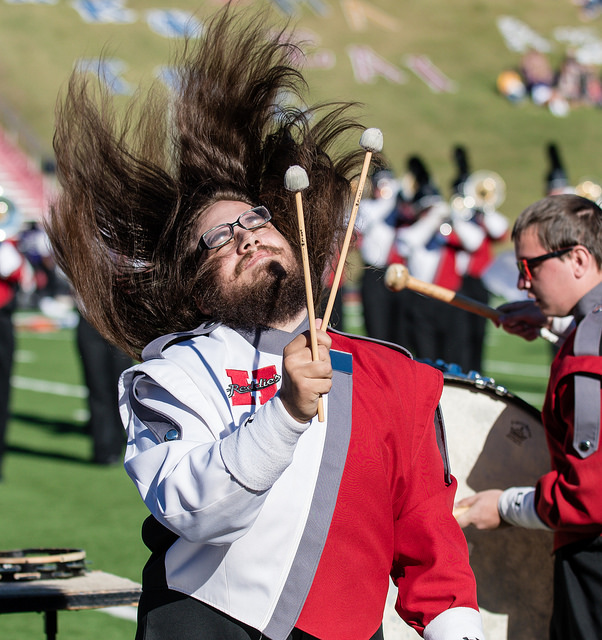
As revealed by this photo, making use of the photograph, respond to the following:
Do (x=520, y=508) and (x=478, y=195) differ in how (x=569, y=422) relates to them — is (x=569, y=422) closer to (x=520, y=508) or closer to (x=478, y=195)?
(x=520, y=508)

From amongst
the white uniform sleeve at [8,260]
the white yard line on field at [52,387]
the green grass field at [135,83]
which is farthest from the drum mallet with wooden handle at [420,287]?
the white yard line on field at [52,387]

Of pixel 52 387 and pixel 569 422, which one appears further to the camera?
pixel 52 387

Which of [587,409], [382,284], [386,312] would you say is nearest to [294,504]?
[587,409]

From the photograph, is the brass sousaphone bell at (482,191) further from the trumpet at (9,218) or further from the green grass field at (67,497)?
the trumpet at (9,218)

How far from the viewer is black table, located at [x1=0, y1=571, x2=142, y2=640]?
8.84 feet

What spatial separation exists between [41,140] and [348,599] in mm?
32431

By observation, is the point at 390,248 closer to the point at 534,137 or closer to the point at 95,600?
the point at 95,600

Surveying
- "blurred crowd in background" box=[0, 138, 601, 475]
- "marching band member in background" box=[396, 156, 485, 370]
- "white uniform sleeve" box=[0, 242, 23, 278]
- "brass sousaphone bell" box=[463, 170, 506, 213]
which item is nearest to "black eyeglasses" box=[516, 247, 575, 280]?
"blurred crowd in background" box=[0, 138, 601, 475]

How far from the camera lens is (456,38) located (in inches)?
1799

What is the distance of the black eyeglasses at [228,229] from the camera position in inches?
82.9

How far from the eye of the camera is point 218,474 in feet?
5.37

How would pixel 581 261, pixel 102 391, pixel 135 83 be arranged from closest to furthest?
pixel 581 261, pixel 102 391, pixel 135 83

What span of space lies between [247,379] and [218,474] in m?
0.33

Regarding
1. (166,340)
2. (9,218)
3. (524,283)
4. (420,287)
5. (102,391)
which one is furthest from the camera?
(102,391)
